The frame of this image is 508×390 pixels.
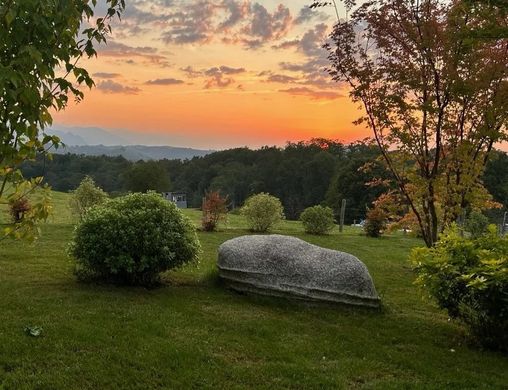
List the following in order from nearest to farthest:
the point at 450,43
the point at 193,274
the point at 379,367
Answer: the point at 379,367 → the point at 450,43 → the point at 193,274

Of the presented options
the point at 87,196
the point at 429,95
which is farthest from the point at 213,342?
the point at 87,196

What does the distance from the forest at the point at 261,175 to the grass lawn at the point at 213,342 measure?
4022 centimetres

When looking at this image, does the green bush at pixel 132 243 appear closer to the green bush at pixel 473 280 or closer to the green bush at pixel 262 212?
the green bush at pixel 473 280

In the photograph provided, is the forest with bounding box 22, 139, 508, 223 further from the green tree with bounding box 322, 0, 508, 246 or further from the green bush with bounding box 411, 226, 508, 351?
the green bush with bounding box 411, 226, 508, 351

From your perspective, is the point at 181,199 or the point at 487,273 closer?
the point at 487,273

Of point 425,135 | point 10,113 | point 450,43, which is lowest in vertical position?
point 10,113

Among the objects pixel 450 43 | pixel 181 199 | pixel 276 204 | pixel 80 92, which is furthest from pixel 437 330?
pixel 181 199

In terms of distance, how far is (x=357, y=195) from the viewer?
172 feet

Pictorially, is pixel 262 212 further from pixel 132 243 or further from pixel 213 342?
pixel 213 342

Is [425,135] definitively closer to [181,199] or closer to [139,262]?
[139,262]

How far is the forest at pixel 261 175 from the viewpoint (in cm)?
5234

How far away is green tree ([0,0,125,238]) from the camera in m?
2.50

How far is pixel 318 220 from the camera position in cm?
2088

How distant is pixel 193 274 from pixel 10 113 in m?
7.21
